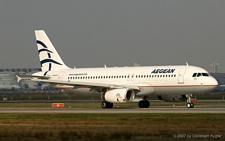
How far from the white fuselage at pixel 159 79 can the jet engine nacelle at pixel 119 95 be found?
1022mm

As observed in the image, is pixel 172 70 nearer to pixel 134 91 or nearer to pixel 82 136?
pixel 134 91

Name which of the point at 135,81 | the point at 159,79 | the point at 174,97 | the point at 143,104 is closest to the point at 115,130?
the point at 159,79

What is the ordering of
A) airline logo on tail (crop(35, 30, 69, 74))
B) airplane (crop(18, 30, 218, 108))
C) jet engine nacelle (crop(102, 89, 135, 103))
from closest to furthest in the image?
airplane (crop(18, 30, 218, 108))
jet engine nacelle (crop(102, 89, 135, 103))
airline logo on tail (crop(35, 30, 69, 74))

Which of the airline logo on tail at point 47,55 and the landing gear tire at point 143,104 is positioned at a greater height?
the airline logo on tail at point 47,55

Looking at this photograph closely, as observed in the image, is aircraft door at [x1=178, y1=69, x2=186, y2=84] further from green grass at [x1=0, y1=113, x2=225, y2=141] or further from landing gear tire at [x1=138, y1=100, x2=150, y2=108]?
green grass at [x1=0, y1=113, x2=225, y2=141]

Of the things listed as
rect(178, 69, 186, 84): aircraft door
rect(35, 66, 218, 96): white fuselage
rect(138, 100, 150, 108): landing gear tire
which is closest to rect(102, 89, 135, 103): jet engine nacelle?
rect(35, 66, 218, 96): white fuselage

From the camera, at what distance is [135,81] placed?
58125 mm

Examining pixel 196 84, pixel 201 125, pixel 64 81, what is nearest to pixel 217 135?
pixel 201 125

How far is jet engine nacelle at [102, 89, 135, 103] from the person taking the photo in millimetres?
55594

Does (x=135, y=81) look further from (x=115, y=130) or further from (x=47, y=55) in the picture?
(x=115, y=130)

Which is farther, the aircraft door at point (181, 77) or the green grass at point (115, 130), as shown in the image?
the aircraft door at point (181, 77)

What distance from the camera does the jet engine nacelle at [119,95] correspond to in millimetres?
55594

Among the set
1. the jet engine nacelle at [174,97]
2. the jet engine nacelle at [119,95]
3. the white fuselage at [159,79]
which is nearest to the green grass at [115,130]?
the white fuselage at [159,79]

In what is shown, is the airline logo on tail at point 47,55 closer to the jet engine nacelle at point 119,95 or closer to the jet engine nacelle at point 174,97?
the jet engine nacelle at point 119,95
